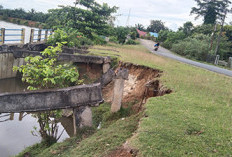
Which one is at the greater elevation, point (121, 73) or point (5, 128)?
point (121, 73)

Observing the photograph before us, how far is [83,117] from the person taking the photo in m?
6.66

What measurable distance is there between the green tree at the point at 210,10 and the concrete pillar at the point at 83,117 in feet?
129

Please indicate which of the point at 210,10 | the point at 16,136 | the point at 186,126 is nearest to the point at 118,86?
the point at 186,126

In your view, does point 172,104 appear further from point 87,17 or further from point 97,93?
point 87,17

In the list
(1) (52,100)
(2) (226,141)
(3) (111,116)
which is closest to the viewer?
(2) (226,141)

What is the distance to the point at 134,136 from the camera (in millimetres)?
4926

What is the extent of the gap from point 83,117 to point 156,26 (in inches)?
2933

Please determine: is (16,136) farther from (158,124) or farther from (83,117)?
(158,124)

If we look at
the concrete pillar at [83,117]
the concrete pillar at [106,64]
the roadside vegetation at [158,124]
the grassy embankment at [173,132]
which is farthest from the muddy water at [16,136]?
the concrete pillar at [106,64]

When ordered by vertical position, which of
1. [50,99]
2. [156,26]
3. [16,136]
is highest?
[156,26]

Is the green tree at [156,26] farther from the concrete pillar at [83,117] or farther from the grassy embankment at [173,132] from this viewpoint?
the concrete pillar at [83,117]

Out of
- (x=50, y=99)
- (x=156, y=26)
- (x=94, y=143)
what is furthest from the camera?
(x=156, y=26)

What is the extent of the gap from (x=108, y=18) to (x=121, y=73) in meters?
17.7

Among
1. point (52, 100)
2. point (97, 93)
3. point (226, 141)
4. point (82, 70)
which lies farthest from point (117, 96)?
point (82, 70)
